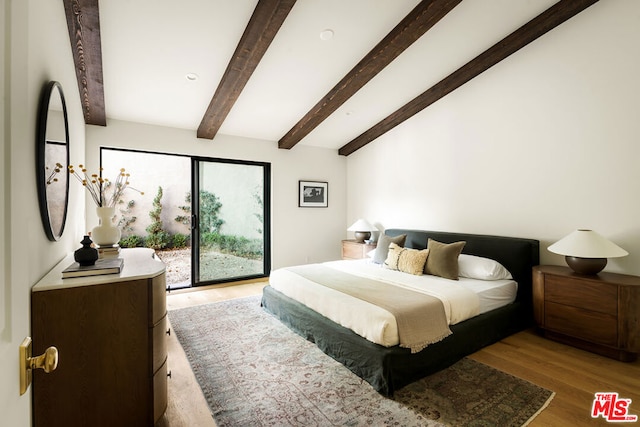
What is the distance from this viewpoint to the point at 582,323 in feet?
8.80

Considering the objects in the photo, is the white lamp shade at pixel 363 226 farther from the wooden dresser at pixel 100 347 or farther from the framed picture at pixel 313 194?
the wooden dresser at pixel 100 347

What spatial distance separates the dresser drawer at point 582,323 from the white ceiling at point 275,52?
2921 millimetres

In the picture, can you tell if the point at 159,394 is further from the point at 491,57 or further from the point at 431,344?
the point at 491,57

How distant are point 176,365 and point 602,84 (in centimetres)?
466

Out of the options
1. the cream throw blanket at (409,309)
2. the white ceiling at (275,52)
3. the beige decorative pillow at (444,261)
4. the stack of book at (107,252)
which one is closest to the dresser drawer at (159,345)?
the stack of book at (107,252)

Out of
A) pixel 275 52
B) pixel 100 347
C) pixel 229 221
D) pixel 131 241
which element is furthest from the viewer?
pixel 131 241

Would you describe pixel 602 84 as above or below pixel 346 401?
above

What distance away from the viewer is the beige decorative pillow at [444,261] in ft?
10.8

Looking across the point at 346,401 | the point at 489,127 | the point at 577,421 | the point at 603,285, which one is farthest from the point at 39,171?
the point at 489,127

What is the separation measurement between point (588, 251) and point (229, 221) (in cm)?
452

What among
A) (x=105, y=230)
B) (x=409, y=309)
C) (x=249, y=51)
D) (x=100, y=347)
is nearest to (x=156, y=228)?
(x=105, y=230)

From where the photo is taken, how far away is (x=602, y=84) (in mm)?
2914

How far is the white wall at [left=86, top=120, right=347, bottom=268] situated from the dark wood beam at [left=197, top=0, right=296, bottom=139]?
0.78 m

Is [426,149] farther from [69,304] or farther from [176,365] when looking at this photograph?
[69,304]
